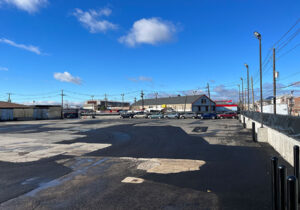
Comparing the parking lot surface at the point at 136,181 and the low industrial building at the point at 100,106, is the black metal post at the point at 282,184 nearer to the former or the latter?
the parking lot surface at the point at 136,181

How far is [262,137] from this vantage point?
12719 mm

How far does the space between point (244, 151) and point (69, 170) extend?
8047 mm

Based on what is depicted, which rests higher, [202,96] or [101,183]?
[202,96]

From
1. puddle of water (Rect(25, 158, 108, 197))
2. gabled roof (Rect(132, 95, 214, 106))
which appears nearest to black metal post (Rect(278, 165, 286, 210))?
puddle of water (Rect(25, 158, 108, 197))

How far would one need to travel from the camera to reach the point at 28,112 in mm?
49656

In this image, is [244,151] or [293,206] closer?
[293,206]

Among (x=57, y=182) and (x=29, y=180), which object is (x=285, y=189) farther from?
(x=29, y=180)

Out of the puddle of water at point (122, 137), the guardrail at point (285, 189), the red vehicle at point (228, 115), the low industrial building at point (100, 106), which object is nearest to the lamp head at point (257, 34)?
the puddle of water at point (122, 137)

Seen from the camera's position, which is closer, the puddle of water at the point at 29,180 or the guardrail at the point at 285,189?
the guardrail at the point at 285,189

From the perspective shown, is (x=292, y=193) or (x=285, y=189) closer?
(x=292, y=193)

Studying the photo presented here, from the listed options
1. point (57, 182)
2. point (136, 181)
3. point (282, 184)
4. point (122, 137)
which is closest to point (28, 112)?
point (122, 137)

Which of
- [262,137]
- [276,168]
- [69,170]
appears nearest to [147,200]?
[276,168]

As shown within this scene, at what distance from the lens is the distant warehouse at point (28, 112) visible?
45384mm

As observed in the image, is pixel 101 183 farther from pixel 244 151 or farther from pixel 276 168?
pixel 244 151
